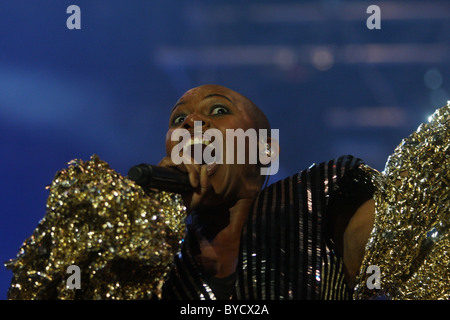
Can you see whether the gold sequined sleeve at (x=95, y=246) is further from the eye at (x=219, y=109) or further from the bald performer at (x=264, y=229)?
the eye at (x=219, y=109)

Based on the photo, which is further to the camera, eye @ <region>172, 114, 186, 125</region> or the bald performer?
eye @ <region>172, 114, 186, 125</region>

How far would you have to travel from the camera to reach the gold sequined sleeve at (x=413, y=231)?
48.0 inches

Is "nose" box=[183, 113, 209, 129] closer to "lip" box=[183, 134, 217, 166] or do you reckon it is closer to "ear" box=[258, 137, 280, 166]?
"lip" box=[183, 134, 217, 166]

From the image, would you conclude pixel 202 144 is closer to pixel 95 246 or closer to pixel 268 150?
pixel 268 150

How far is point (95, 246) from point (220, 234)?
1.04ft

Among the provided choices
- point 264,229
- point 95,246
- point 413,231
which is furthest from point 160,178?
point 413,231

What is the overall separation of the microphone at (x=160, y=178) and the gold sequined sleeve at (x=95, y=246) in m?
0.08

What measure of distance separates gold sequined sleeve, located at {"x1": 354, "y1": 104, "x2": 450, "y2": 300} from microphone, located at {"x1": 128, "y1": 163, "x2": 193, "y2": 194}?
0.40m

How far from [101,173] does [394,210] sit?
2.00 ft

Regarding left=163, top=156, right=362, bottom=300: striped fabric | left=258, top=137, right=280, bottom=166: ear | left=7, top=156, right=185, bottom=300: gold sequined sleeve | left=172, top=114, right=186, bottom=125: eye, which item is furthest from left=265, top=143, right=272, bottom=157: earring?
left=7, top=156, right=185, bottom=300: gold sequined sleeve

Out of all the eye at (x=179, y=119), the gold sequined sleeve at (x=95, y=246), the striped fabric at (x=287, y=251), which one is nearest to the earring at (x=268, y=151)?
the striped fabric at (x=287, y=251)

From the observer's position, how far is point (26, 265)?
1.16 metres

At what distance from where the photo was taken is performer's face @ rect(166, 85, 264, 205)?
4.41 feet

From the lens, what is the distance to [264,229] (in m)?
1.28
